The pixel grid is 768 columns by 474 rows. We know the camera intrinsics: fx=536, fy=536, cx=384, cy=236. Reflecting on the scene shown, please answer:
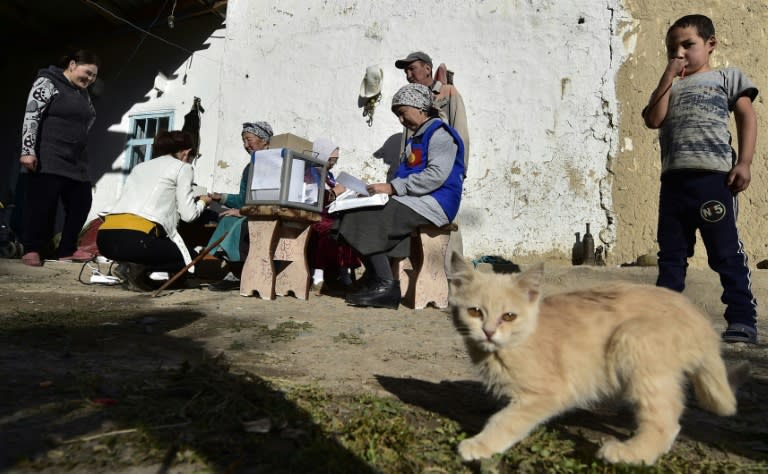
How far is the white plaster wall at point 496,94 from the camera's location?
637cm

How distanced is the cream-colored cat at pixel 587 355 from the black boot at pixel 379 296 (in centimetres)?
247

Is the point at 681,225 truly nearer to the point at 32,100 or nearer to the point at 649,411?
the point at 649,411

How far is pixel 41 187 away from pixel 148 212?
1.64 meters

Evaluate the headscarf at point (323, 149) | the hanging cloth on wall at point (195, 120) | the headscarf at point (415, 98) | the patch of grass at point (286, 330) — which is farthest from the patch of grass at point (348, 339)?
the hanging cloth on wall at point (195, 120)

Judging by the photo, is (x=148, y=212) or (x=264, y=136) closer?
(x=148, y=212)

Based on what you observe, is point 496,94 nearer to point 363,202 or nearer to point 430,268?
point 430,268

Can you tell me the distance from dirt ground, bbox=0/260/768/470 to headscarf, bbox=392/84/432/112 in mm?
1682

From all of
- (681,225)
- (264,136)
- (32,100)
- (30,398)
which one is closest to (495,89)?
(264,136)

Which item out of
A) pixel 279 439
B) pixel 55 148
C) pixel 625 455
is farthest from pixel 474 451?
pixel 55 148

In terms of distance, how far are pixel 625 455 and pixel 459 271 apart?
74 cm

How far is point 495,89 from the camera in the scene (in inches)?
268

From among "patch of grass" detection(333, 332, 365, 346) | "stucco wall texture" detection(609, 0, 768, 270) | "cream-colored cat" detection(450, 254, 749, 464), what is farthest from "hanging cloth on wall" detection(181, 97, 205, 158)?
"cream-colored cat" detection(450, 254, 749, 464)

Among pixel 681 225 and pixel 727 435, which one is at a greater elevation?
pixel 681 225

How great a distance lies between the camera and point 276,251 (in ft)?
16.0
